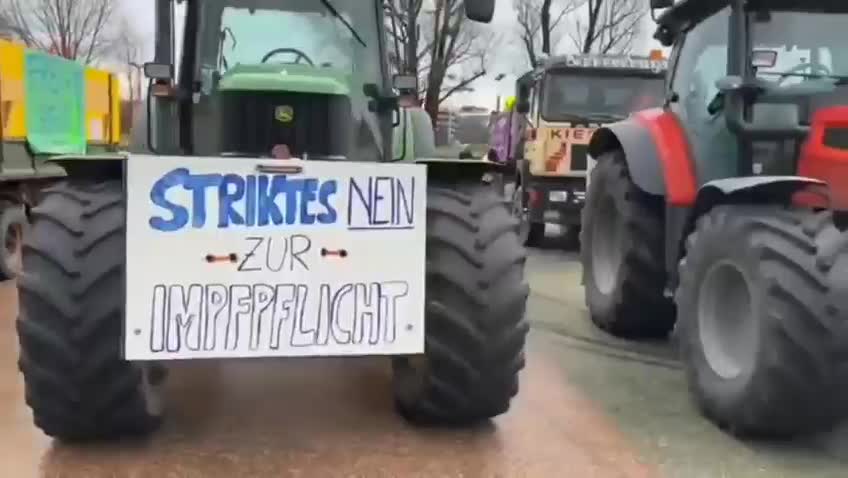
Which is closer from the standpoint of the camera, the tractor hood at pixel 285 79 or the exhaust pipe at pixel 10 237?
the tractor hood at pixel 285 79

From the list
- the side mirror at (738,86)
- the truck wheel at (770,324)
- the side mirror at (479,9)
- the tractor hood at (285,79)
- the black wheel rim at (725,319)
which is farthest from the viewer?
the side mirror at (738,86)

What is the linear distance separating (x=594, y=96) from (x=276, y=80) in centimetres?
801

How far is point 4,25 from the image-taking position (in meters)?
34.7

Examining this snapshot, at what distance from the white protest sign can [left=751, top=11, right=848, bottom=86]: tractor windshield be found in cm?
225

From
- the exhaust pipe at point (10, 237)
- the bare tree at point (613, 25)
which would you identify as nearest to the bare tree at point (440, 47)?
the bare tree at point (613, 25)

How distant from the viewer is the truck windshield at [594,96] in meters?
12.2

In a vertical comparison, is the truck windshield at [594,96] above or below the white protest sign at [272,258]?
above

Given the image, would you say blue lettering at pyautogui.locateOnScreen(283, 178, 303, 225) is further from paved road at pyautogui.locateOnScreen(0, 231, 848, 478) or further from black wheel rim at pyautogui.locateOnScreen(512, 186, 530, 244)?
black wheel rim at pyautogui.locateOnScreen(512, 186, 530, 244)

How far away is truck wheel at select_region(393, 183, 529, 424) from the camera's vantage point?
422cm

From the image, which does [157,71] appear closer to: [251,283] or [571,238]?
[251,283]

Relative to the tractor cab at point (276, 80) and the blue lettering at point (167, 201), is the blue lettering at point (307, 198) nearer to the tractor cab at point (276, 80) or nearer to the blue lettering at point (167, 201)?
the blue lettering at point (167, 201)

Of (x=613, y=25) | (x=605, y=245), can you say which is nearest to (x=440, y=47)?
(x=613, y=25)

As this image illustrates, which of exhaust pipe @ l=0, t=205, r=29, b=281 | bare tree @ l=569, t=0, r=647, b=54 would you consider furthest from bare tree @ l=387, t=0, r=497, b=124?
exhaust pipe @ l=0, t=205, r=29, b=281

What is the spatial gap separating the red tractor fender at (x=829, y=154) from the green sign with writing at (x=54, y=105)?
765 cm
